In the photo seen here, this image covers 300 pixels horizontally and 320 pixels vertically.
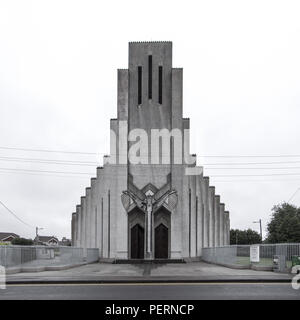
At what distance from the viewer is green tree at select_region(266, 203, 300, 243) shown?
197 ft

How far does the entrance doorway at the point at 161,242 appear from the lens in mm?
43031

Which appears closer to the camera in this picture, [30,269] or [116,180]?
[30,269]

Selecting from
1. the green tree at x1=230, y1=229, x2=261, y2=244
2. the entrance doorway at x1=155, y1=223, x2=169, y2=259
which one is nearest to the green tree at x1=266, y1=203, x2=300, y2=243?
the entrance doorway at x1=155, y1=223, x2=169, y2=259

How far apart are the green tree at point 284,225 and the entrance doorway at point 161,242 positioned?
21.7 m

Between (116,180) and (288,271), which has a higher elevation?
(116,180)

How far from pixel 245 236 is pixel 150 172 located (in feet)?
216

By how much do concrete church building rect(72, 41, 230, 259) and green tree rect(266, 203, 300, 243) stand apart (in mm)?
18485

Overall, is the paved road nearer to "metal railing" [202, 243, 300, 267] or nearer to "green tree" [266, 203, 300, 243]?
"metal railing" [202, 243, 300, 267]

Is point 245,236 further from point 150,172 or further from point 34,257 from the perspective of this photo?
point 34,257

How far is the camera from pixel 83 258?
37.8 m
